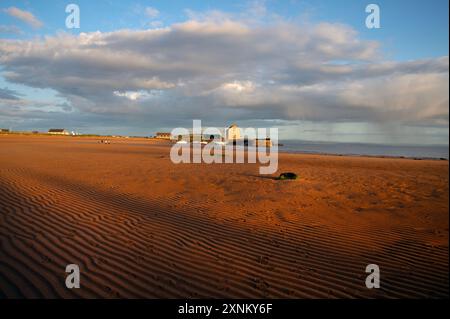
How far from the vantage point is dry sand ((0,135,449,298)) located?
14.5 feet

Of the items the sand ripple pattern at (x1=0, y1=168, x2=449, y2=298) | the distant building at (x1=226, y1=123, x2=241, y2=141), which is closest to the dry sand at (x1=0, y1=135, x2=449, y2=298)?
the sand ripple pattern at (x1=0, y1=168, x2=449, y2=298)

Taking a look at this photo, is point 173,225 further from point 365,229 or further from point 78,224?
point 365,229

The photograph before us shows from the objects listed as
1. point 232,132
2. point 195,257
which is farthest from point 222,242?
point 232,132

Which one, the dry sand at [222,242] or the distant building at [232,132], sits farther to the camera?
the distant building at [232,132]

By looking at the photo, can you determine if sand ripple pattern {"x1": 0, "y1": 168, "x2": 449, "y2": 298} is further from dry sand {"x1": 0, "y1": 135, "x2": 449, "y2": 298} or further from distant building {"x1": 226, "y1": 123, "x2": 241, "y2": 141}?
distant building {"x1": 226, "y1": 123, "x2": 241, "y2": 141}

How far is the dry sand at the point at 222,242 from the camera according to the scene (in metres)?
4.41

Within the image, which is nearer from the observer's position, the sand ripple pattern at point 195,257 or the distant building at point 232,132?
the sand ripple pattern at point 195,257

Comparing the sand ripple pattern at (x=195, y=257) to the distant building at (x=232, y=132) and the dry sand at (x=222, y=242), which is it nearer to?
the dry sand at (x=222, y=242)

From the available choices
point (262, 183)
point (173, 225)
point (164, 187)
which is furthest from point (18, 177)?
point (262, 183)

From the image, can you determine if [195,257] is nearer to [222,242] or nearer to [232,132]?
[222,242]

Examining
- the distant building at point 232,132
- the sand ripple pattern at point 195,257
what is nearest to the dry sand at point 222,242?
the sand ripple pattern at point 195,257

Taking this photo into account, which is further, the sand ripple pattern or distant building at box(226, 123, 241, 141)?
distant building at box(226, 123, 241, 141)

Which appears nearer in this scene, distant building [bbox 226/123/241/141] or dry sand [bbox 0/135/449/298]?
A: dry sand [bbox 0/135/449/298]

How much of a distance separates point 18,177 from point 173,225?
1051 cm
